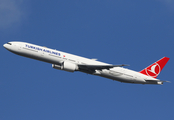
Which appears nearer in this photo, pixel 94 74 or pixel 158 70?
pixel 94 74

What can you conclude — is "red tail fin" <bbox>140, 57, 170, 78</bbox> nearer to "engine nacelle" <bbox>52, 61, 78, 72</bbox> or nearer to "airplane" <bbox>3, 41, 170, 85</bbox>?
"airplane" <bbox>3, 41, 170, 85</bbox>

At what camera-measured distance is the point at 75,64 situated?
5828cm

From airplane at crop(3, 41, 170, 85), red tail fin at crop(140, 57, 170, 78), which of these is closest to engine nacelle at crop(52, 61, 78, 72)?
airplane at crop(3, 41, 170, 85)

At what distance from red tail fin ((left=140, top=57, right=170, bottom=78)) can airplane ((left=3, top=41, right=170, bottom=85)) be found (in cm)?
230

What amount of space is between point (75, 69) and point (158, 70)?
2374 cm

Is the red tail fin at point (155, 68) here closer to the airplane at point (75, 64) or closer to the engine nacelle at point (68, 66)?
the airplane at point (75, 64)

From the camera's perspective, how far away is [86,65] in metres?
57.7

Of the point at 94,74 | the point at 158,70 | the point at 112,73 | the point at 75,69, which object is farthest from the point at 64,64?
the point at 158,70

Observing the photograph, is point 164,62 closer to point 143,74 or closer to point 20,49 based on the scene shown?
point 143,74

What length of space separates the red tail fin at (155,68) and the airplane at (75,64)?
2.30 meters

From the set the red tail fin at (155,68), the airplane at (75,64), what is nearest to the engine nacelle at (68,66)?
the airplane at (75,64)

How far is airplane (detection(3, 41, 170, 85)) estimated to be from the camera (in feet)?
185

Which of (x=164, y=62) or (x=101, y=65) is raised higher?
(x=164, y=62)

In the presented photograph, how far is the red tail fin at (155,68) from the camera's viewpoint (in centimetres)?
6725
